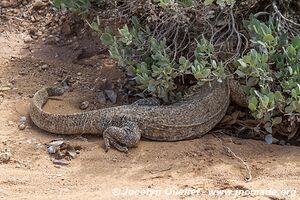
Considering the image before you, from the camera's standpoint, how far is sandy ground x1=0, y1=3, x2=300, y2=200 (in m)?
4.89

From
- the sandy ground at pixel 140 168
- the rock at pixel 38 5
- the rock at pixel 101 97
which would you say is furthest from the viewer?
the rock at pixel 38 5

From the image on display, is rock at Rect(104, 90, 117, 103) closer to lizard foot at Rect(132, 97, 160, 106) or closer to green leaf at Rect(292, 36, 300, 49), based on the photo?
lizard foot at Rect(132, 97, 160, 106)

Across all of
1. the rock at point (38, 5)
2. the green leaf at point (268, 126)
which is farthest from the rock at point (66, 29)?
the green leaf at point (268, 126)

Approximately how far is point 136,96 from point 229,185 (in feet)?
6.43

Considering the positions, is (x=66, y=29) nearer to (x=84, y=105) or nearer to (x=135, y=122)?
(x=84, y=105)

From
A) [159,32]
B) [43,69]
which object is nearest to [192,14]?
[159,32]

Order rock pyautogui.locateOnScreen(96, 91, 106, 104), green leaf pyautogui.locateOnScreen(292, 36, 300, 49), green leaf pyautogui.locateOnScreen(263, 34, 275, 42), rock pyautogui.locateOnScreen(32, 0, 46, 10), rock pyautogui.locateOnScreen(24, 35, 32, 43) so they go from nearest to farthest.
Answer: green leaf pyautogui.locateOnScreen(263, 34, 275, 42), green leaf pyautogui.locateOnScreen(292, 36, 300, 49), rock pyautogui.locateOnScreen(96, 91, 106, 104), rock pyautogui.locateOnScreen(24, 35, 32, 43), rock pyautogui.locateOnScreen(32, 0, 46, 10)

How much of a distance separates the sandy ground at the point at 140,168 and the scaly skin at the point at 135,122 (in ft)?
0.30

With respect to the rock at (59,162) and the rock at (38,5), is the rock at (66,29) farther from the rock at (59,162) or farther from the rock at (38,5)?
the rock at (59,162)

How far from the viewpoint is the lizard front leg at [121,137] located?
225 inches

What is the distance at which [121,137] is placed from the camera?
5723mm

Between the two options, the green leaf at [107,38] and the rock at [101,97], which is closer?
the green leaf at [107,38]

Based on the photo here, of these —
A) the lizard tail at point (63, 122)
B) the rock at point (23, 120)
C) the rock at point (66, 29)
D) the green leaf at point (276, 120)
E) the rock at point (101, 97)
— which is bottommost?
the rock at point (23, 120)

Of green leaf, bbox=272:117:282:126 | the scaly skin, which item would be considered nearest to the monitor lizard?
the scaly skin
